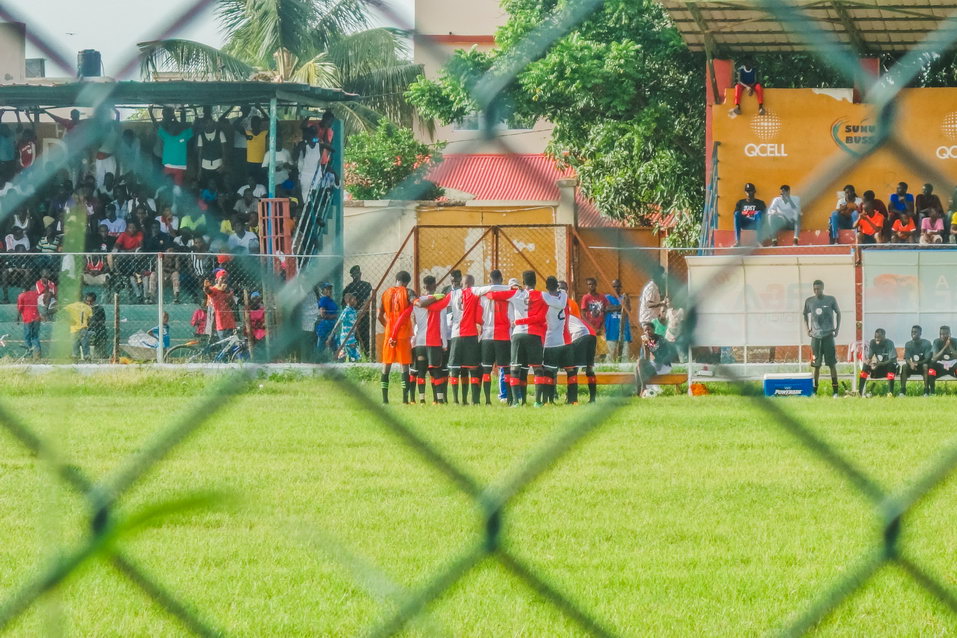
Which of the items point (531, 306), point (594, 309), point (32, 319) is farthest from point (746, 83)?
point (594, 309)

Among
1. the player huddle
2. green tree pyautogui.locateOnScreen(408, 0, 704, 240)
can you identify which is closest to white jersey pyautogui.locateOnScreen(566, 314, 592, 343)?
the player huddle

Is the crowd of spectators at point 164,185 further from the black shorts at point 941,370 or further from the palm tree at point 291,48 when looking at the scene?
the black shorts at point 941,370

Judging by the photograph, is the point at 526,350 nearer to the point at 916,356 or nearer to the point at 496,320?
the point at 496,320

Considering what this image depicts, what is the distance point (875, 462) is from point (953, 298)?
475 cm

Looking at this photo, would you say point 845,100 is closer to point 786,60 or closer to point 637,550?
point 786,60

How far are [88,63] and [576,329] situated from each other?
9.42 metres

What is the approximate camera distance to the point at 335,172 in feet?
4.58

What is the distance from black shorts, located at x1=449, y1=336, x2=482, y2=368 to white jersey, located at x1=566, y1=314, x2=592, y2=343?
73cm

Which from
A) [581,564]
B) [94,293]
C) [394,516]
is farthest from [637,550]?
[94,293]

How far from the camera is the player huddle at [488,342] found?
976cm

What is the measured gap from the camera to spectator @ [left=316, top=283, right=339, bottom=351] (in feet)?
3.73

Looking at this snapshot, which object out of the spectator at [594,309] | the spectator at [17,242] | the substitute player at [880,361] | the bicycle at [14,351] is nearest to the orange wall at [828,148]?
the spectator at [17,242]

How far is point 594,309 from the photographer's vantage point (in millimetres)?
9695

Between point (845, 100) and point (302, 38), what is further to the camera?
point (845, 100)
